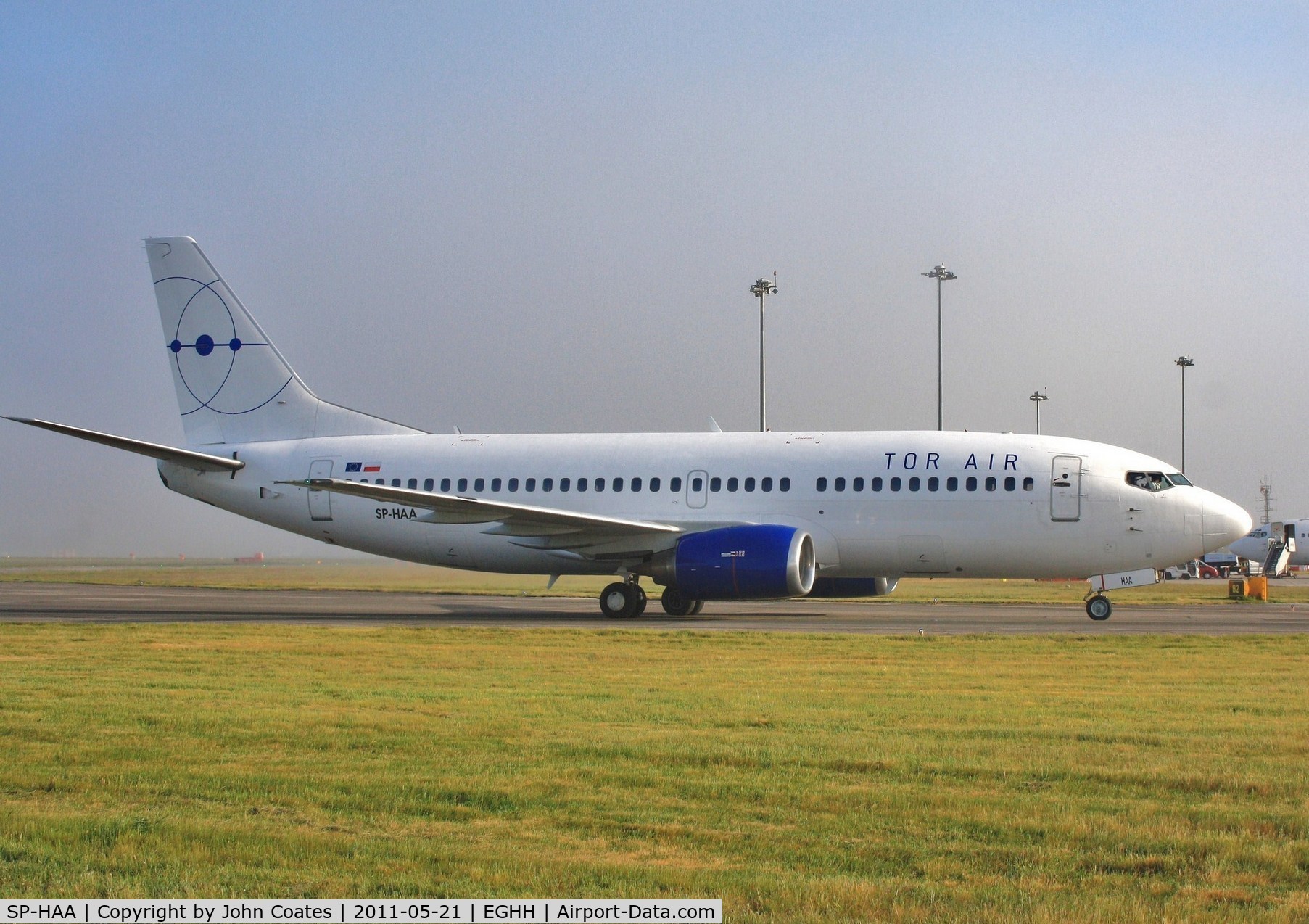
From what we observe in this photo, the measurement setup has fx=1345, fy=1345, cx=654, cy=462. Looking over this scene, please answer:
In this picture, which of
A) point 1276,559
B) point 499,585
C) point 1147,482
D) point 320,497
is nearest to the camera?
point 1147,482

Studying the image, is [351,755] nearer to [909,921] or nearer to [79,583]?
[909,921]

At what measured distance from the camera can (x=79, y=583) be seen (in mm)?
46438

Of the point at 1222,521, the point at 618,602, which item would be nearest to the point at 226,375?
the point at 618,602

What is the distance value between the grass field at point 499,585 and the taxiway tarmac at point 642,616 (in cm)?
241

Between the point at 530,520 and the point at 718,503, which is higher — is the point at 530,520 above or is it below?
below

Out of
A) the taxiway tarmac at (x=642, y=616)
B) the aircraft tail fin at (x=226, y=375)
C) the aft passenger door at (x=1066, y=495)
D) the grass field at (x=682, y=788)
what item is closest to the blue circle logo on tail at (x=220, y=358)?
the aircraft tail fin at (x=226, y=375)

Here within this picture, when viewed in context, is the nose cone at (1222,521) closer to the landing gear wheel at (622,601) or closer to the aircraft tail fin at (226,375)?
the landing gear wheel at (622,601)

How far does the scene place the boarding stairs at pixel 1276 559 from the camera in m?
67.5

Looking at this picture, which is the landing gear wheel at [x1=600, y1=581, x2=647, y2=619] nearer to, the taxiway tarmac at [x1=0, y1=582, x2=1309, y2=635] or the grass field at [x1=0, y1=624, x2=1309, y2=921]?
the taxiway tarmac at [x1=0, y1=582, x2=1309, y2=635]

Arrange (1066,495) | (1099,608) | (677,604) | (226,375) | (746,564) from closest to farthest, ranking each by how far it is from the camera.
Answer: (746,564), (1099,608), (1066,495), (677,604), (226,375)

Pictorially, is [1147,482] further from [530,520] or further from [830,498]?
[530,520]

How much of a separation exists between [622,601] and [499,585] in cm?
1604

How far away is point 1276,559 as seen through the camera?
68000 mm

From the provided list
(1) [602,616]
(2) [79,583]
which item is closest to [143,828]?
(1) [602,616]
